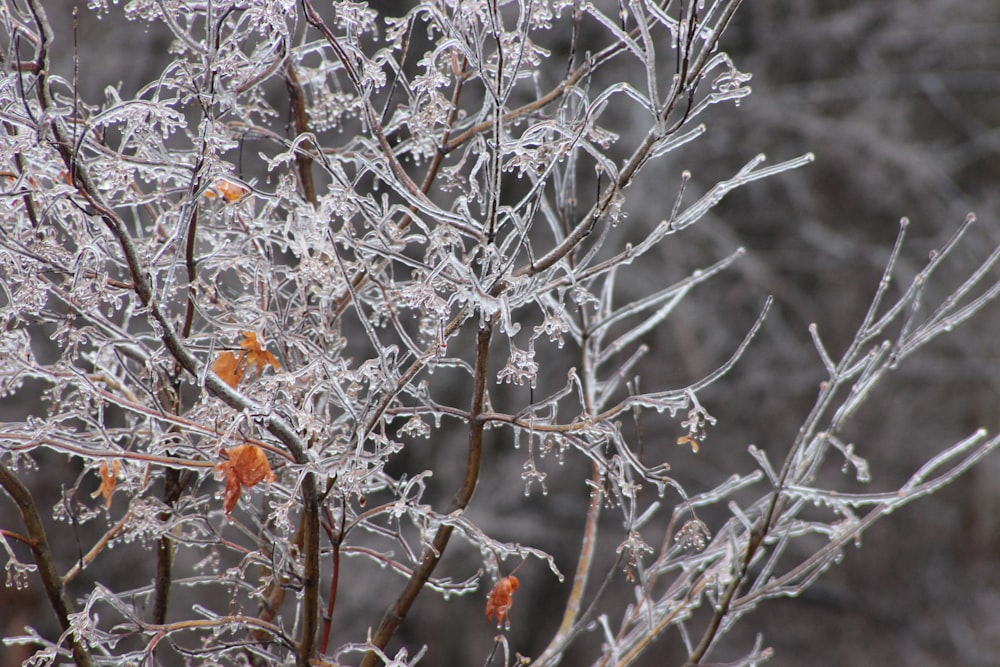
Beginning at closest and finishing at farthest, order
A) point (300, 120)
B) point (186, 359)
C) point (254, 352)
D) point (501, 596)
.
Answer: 1. point (186, 359)
2. point (254, 352)
3. point (501, 596)
4. point (300, 120)

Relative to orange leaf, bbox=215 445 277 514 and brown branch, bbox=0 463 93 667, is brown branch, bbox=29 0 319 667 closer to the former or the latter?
A: orange leaf, bbox=215 445 277 514

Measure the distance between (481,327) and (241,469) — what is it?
0.32 metres

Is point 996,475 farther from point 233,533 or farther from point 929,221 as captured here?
point 233,533

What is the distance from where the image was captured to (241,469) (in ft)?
3.38

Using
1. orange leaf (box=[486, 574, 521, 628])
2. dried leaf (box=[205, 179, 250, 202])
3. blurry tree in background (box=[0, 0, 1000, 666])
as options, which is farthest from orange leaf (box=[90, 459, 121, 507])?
orange leaf (box=[486, 574, 521, 628])

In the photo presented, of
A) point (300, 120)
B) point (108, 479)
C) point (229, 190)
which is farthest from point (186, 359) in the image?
point (300, 120)

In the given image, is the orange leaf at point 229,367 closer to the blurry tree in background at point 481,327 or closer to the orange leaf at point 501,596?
the blurry tree in background at point 481,327

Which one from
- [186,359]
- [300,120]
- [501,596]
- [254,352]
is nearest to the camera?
[186,359]

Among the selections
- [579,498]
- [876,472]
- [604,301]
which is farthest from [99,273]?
[876,472]

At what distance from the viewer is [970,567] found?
587 centimetres

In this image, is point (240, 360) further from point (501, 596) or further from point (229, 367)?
point (501, 596)

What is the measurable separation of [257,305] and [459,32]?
432 mm

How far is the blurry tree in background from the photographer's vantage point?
1.04m

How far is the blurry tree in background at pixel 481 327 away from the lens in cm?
104
